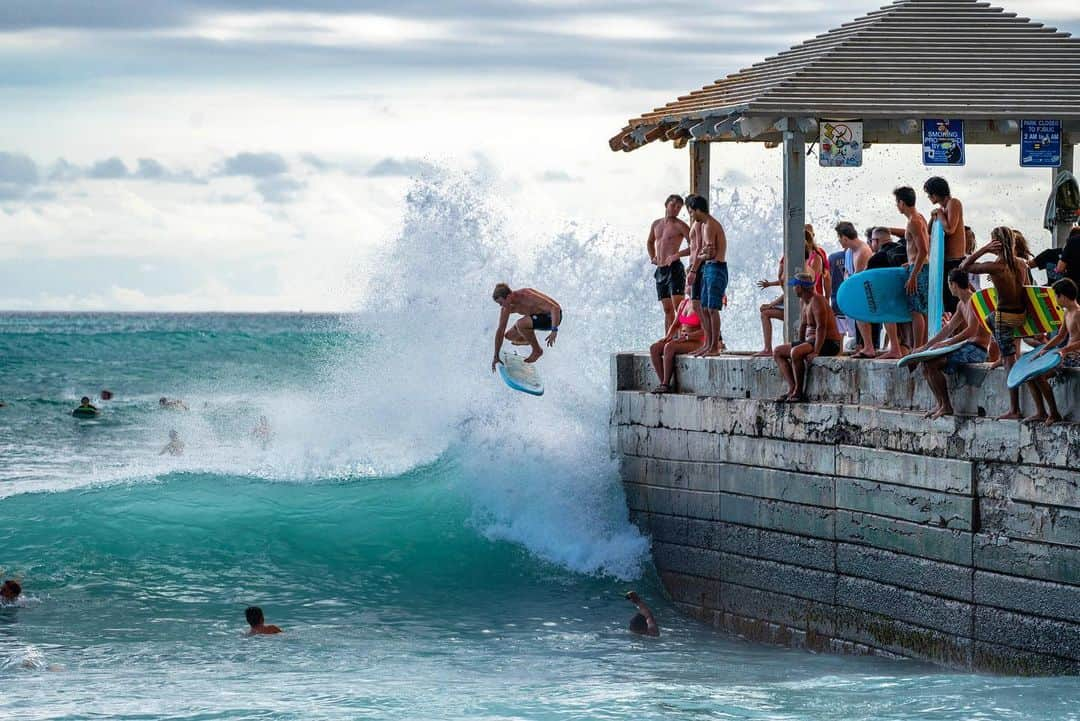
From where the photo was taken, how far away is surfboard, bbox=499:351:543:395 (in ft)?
49.1

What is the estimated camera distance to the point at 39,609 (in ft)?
43.1

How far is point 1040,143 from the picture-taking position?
12.0 metres

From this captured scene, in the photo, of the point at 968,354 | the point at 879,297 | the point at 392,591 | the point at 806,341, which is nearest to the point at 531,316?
the point at 392,591

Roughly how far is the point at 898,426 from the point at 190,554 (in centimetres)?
811

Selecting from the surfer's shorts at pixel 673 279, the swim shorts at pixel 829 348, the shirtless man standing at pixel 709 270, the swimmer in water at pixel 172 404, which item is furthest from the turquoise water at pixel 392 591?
the swimmer in water at pixel 172 404

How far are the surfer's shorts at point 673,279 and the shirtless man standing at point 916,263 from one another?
304 centimetres

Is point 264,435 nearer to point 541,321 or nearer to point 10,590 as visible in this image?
point 541,321

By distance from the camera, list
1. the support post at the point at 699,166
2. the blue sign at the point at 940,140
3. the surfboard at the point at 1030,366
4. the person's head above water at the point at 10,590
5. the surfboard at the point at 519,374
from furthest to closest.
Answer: the surfboard at the point at 519,374, the support post at the point at 699,166, the person's head above water at the point at 10,590, the blue sign at the point at 940,140, the surfboard at the point at 1030,366

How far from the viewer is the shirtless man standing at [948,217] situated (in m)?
10.8

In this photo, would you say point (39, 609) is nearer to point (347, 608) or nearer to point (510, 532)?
point (347, 608)

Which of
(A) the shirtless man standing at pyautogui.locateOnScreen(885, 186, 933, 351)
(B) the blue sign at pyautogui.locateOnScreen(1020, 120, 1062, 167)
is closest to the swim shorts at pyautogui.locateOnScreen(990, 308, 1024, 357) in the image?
(A) the shirtless man standing at pyautogui.locateOnScreen(885, 186, 933, 351)

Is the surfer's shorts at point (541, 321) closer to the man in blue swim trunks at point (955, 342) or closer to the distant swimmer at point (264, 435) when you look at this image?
the man in blue swim trunks at point (955, 342)

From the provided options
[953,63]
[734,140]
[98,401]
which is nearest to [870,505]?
[953,63]

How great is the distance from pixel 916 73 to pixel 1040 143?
1.16 m
